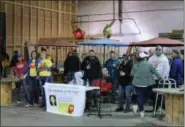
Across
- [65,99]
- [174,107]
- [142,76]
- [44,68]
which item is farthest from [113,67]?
[174,107]

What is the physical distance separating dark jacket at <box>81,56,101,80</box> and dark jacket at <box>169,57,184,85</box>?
78.1 inches

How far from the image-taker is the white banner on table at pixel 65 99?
936 centimetres

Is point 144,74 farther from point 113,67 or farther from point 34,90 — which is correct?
point 34,90

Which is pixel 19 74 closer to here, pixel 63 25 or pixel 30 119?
pixel 30 119

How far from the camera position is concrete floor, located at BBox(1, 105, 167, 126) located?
8594mm

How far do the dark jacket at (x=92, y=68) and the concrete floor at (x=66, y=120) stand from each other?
117cm

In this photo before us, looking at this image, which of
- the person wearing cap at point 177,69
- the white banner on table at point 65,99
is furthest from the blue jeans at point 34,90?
the person wearing cap at point 177,69

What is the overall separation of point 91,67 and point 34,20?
11.5 meters

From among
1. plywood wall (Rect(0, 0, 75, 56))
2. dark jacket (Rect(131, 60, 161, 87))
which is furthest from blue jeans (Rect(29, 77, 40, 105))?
plywood wall (Rect(0, 0, 75, 56))

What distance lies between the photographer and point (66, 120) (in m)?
8.98

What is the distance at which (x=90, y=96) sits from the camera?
10.0 metres

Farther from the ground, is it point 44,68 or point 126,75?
point 44,68

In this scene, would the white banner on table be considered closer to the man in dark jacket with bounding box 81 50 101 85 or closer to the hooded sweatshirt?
the man in dark jacket with bounding box 81 50 101 85

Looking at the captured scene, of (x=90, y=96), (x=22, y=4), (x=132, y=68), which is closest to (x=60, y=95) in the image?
(x=90, y=96)
